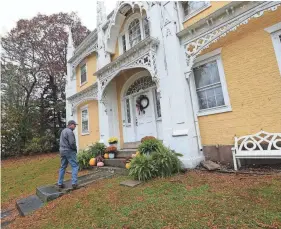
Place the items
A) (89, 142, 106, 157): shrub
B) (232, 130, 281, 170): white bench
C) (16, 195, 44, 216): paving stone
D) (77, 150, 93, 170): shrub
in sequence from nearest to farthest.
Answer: (16, 195, 44, 216): paving stone < (232, 130, 281, 170): white bench < (77, 150, 93, 170): shrub < (89, 142, 106, 157): shrub

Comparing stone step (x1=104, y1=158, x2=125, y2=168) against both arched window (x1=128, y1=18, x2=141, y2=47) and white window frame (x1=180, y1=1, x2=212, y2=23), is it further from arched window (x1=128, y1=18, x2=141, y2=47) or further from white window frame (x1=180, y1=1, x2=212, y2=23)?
white window frame (x1=180, y1=1, x2=212, y2=23)

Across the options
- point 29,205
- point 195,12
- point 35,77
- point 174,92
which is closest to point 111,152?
point 29,205

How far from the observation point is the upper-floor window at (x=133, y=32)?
27.0ft

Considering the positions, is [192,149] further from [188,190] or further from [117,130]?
[117,130]

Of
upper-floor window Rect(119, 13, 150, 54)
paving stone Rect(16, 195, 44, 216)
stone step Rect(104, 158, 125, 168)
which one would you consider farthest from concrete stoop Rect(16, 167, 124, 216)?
upper-floor window Rect(119, 13, 150, 54)

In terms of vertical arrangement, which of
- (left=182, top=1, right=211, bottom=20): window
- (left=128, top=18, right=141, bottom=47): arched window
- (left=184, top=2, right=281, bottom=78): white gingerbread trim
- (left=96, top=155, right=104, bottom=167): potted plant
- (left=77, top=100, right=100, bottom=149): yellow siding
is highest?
(left=128, top=18, right=141, bottom=47): arched window

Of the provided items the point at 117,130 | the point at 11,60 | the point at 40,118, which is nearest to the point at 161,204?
the point at 117,130

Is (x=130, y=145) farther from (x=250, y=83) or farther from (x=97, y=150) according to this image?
(x=250, y=83)

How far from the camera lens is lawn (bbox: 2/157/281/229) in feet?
8.73

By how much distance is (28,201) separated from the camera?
4.91 metres

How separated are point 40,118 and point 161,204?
1937 centimetres

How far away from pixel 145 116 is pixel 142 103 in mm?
653

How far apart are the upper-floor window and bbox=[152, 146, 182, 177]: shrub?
5.45 m

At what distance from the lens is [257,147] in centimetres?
489
